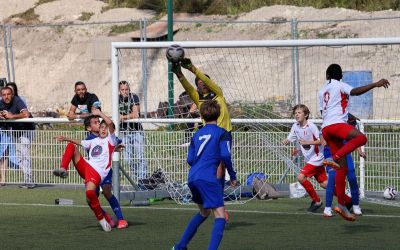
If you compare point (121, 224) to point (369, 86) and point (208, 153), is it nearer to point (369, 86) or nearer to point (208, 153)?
point (208, 153)

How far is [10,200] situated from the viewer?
17.8 m

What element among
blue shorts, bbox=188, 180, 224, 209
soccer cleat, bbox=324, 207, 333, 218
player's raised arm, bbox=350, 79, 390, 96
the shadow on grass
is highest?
player's raised arm, bbox=350, 79, 390, 96

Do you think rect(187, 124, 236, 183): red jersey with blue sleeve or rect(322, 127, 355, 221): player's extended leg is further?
rect(322, 127, 355, 221): player's extended leg

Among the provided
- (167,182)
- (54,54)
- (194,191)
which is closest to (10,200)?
(167,182)

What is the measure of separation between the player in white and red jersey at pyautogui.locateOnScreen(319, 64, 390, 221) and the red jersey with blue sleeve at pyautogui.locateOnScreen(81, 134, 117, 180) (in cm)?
274

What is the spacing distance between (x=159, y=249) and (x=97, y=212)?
1.87m

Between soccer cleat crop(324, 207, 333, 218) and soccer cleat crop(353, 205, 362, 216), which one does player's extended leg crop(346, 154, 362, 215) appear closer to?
soccer cleat crop(353, 205, 362, 216)

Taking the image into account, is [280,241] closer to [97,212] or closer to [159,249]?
[159,249]

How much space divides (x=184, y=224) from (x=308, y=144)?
102 inches

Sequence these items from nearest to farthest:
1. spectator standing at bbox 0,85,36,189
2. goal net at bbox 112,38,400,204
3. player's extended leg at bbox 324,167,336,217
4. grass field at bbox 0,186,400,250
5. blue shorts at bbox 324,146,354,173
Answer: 1. grass field at bbox 0,186,400,250
2. player's extended leg at bbox 324,167,336,217
3. blue shorts at bbox 324,146,354,173
4. goal net at bbox 112,38,400,204
5. spectator standing at bbox 0,85,36,189

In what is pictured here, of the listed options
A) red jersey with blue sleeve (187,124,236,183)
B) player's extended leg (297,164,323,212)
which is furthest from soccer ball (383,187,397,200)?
red jersey with blue sleeve (187,124,236,183)

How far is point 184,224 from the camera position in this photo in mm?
14461

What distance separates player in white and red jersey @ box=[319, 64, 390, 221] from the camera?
14.1 m

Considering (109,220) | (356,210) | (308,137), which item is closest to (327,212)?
(356,210)
